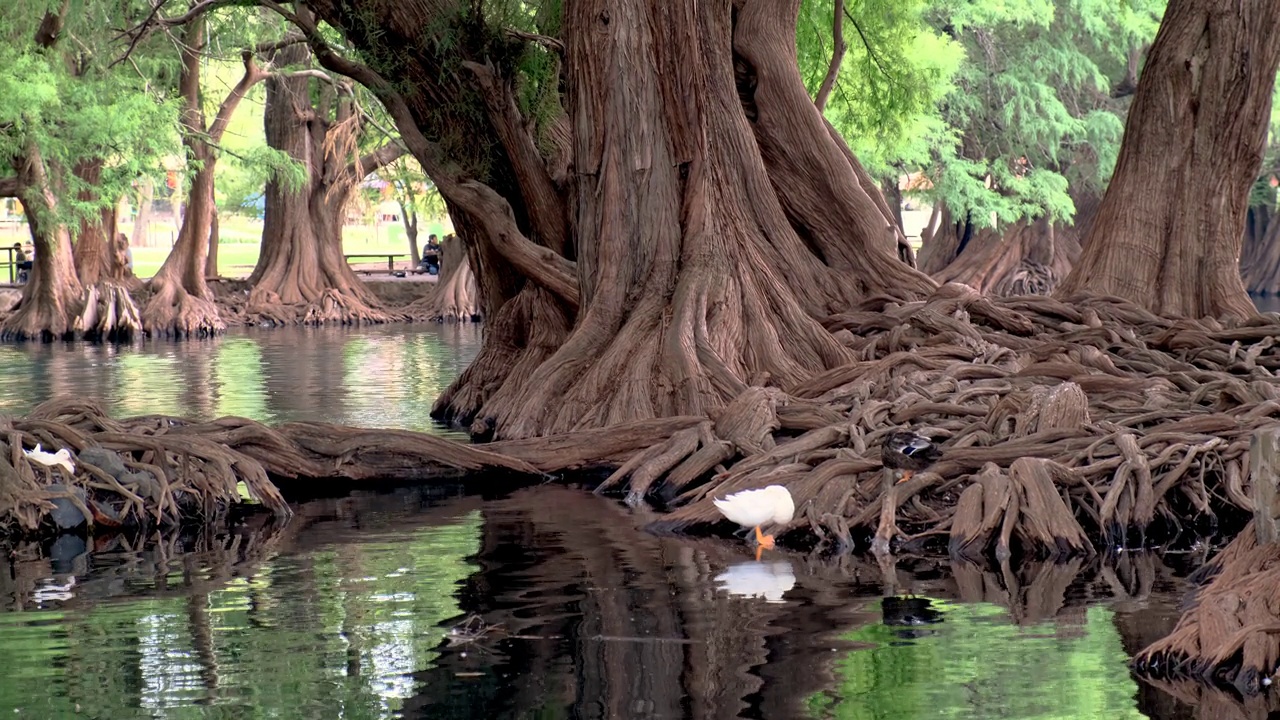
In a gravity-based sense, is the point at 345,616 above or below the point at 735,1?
below

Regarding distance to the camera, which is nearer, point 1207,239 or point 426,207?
point 1207,239

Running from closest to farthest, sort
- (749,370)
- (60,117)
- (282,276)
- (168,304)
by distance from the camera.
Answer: (749,370) → (60,117) → (168,304) → (282,276)

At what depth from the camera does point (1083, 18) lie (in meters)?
38.3

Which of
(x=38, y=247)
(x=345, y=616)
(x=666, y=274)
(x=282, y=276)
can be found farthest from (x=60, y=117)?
(x=345, y=616)

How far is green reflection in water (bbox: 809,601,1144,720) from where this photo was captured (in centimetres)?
564

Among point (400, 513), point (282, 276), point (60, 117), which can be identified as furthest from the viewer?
point (282, 276)

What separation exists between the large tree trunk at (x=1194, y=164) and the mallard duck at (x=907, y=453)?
5.98m

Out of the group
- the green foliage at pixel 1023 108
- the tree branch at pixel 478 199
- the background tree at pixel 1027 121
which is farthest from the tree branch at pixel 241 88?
the tree branch at pixel 478 199

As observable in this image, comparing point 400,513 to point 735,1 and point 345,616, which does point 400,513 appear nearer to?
point 345,616

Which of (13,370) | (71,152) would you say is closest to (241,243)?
(71,152)

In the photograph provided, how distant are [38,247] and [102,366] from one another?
8.43 m

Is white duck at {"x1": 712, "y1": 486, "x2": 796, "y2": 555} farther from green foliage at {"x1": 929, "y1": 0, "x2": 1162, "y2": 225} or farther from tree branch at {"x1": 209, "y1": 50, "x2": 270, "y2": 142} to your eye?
green foliage at {"x1": 929, "y1": 0, "x2": 1162, "y2": 225}

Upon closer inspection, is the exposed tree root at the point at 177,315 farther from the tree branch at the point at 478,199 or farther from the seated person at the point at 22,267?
the tree branch at the point at 478,199

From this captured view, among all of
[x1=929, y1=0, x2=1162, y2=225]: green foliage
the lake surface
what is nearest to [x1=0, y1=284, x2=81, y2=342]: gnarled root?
[x1=929, y1=0, x2=1162, y2=225]: green foliage
